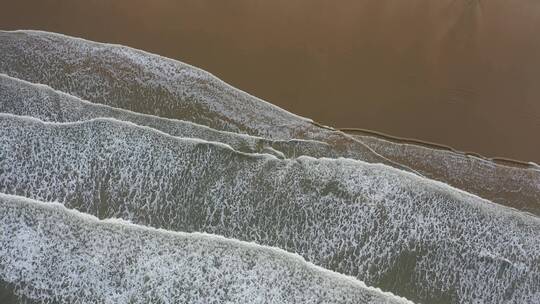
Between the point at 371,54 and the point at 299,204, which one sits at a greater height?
the point at 371,54

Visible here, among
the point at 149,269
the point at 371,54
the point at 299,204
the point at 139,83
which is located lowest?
the point at 149,269

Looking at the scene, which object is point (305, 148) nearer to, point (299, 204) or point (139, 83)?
point (299, 204)

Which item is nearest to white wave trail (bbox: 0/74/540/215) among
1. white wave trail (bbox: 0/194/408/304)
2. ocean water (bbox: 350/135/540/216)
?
ocean water (bbox: 350/135/540/216)

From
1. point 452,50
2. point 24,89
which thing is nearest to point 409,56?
point 452,50

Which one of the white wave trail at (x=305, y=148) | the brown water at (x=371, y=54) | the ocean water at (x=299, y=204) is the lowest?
the ocean water at (x=299, y=204)

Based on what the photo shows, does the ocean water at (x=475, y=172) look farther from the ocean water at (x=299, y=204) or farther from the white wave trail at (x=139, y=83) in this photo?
the white wave trail at (x=139, y=83)

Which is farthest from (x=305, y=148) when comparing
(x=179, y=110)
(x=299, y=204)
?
(x=179, y=110)

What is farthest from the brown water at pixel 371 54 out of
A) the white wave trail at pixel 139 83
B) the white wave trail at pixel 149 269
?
the white wave trail at pixel 149 269
